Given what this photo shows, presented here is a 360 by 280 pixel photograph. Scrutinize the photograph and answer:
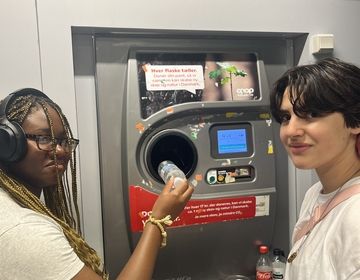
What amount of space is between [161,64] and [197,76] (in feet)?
0.46

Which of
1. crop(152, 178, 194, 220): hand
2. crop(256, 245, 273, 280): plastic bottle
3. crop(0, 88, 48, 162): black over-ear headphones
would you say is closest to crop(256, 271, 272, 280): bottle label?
crop(256, 245, 273, 280): plastic bottle

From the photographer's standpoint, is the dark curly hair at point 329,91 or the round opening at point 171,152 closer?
the dark curly hair at point 329,91

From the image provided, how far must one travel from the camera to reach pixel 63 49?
118 cm

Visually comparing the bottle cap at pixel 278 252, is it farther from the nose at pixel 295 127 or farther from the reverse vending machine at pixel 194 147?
the nose at pixel 295 127

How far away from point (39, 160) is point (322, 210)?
728 millimetres

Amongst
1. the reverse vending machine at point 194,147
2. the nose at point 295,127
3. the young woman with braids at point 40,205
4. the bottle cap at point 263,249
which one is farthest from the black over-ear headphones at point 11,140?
the bottle cap at point 263,249

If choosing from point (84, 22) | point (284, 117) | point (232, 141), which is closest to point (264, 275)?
point (232, 141)

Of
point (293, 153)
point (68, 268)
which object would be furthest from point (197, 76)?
point (68, 268)

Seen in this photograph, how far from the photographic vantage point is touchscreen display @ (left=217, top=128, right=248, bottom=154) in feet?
4.68

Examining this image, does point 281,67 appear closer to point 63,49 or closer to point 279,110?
point 279,110

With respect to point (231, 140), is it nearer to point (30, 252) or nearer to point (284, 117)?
point (284, 117)

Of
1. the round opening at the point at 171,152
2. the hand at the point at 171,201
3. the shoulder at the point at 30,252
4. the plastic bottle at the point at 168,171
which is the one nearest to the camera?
the shoulder at the point at 30,252

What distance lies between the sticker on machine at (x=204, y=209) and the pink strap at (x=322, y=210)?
40 cm

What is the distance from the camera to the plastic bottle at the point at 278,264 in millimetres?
1479
